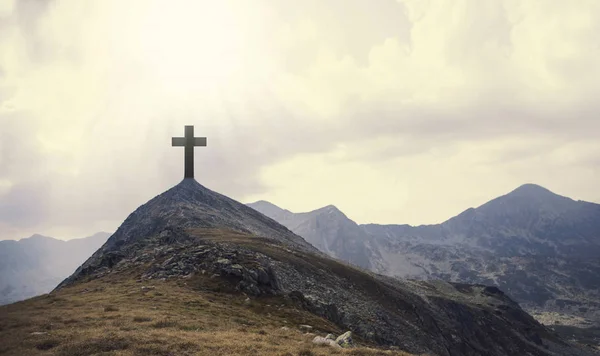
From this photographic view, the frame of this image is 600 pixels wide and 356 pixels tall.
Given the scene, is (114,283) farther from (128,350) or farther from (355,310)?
(355,310)

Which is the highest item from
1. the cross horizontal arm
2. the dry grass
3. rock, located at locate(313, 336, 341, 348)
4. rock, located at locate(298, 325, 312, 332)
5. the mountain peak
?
the cross horizontal arm

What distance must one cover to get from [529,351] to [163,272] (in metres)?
113

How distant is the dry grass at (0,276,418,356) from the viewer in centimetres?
2362

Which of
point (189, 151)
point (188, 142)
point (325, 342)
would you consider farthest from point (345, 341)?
point (189, 151)

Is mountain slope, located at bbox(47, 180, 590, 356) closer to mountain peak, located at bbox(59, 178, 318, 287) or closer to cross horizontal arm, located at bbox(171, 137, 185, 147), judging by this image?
mountain peak, located at bbox(59, 178, 318, 287)

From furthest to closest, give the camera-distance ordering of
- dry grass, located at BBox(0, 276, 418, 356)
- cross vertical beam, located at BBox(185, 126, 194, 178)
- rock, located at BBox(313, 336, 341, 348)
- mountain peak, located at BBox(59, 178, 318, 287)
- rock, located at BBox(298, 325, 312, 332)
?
1. mountain peak, located at BBox(59, 178, 318, 287)
2. cross vertical beam, located at BBox(185, 126, 194, 178)
3. rock, located at BBox(298, 325, 312, 332)
4. rock, located at BBox(313, 336, 341, 348)
5. dry grass, located at BBox(0, 276, 418, 356)

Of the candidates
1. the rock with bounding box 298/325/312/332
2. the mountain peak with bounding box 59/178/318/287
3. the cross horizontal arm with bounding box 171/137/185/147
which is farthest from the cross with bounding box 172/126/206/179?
the rock with bounding box 298/325/312/332

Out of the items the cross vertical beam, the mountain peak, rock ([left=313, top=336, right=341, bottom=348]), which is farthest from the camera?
the mountain peak

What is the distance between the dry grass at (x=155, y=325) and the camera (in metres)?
23.6

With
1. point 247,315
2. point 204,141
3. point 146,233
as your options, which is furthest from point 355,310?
point 146,233

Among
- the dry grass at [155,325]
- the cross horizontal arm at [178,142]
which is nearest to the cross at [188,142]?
the cross horizontal arm at [178,142]

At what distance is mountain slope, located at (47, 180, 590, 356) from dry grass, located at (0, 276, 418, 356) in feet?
17.9

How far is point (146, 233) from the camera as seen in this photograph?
374 ft

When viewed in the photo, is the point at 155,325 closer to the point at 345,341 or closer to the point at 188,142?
the point at 345,341
